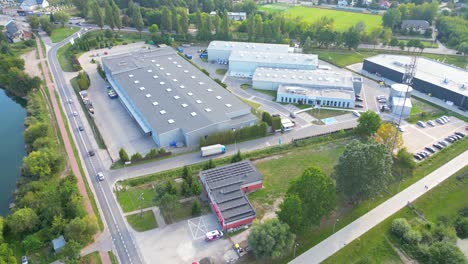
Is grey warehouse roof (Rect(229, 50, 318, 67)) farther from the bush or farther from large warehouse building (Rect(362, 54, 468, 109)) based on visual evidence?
the bush

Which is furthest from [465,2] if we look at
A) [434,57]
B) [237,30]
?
[237,30]

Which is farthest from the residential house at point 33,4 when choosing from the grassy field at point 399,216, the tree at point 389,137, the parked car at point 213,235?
the grassy field at point 399,216

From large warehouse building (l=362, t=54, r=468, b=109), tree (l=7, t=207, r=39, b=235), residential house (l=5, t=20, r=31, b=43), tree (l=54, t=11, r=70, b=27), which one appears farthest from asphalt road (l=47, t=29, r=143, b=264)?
large warehouse building (l=362, t=54, r=468, b=109)

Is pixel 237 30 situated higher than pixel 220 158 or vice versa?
pixel 237 30

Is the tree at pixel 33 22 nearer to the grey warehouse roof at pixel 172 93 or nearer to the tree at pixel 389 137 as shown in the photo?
the grey warehouse roof at pixel 172 93

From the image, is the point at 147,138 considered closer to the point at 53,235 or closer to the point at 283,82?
the point at 53,235

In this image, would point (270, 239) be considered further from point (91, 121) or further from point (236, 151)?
point (91, 121)
